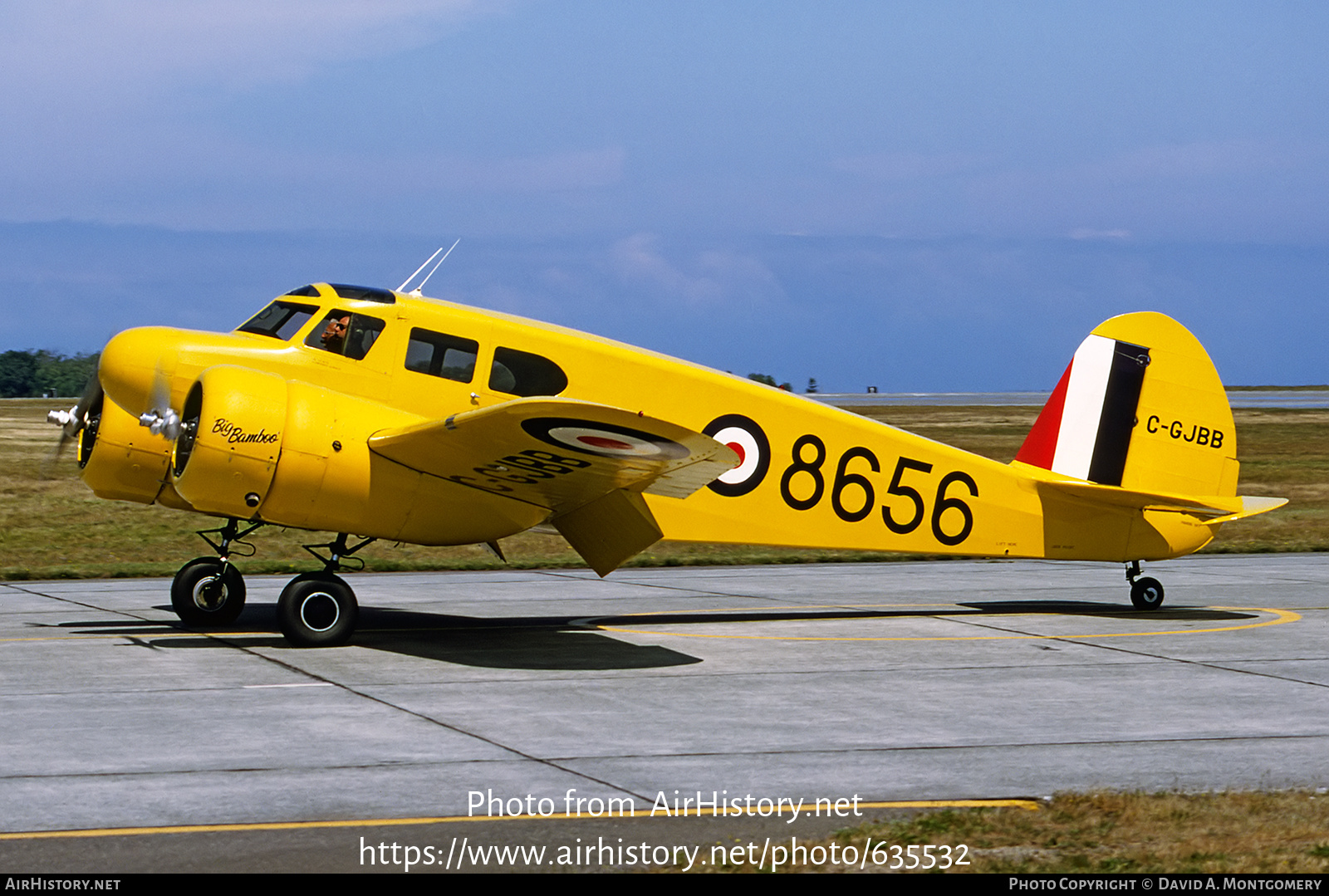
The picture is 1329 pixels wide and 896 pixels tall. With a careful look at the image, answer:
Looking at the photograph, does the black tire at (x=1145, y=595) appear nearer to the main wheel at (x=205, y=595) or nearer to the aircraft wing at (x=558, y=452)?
the aircraft wing at (x=558, y=452)

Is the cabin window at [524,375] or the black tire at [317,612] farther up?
the cabin window at [524,375]

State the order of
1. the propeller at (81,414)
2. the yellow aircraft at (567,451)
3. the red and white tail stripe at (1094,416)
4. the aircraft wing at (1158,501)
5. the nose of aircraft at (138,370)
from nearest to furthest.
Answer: the yellow aircraft at (567,451)
the nose of aircraft at (138,370)
the propeller at (81,414)
the aircraft wing at (1158,501)
the red and white tail stripe at (1094,416)

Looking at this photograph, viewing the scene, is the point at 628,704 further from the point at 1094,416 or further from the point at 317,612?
the point at 1094,416

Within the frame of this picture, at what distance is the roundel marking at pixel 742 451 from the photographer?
49.3ft

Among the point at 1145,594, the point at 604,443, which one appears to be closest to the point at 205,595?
the point at 604,443

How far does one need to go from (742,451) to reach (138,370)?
20.8ft

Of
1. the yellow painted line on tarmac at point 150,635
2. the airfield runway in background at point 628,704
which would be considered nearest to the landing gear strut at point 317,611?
the airfield runway in background at point 628,704

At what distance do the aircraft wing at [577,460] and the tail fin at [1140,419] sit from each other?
5563 mm

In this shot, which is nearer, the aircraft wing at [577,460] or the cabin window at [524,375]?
the aircraft wing at [577,460]

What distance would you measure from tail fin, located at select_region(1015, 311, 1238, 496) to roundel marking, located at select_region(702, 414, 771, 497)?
154 inches

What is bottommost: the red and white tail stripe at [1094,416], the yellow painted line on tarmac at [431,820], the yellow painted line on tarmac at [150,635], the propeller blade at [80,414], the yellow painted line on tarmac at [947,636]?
the yellow painted line on tarmac at [150,635]
